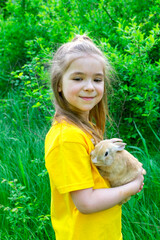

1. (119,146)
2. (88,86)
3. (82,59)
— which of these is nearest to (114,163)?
(119,146)

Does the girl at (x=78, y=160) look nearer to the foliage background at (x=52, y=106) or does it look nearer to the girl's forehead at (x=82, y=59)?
the girl's forehead at (x=82, y=59)

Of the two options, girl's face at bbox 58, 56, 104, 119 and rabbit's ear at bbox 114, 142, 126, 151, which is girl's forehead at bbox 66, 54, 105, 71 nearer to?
girl's face at bbox 58, 56, 104, 119

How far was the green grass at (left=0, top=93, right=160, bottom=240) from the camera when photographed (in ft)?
7.20

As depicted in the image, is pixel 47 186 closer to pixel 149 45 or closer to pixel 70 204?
pixel 70 204

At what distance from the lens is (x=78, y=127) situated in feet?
4.60

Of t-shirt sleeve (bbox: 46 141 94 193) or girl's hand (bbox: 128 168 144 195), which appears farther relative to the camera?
girl's hand (bbox: 128 168 144 195)

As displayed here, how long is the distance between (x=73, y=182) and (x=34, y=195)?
143cm

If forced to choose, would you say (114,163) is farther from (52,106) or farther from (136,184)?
(52,106)

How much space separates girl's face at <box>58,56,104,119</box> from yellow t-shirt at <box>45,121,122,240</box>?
0.17m

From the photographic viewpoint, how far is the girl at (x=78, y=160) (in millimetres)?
1271

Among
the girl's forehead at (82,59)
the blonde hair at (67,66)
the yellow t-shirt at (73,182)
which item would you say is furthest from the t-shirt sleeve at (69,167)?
the girl's forehead at (82,59)

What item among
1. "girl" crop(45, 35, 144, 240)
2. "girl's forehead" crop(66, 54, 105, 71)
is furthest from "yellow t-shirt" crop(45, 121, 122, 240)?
"girl's forehead" crop(66, 54, 105, 71)

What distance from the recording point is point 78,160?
128cm

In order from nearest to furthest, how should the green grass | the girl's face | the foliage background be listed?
the girl's face, the green grass, the foliage background
